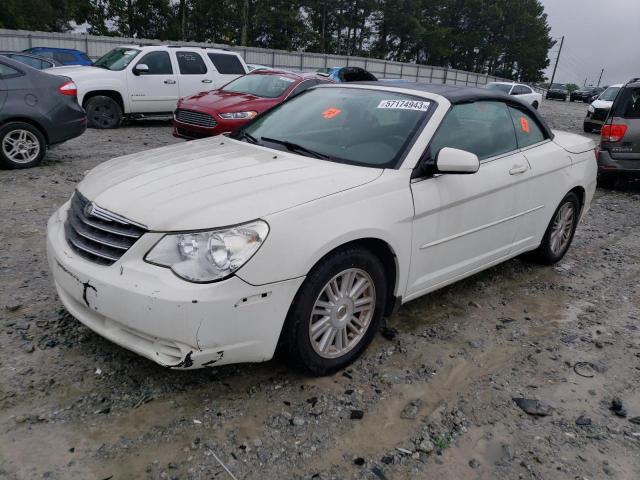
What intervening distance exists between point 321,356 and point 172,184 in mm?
1238

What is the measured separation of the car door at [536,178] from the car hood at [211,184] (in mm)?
1596

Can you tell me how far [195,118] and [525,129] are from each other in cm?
637

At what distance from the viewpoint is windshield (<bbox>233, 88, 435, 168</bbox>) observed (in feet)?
11.4

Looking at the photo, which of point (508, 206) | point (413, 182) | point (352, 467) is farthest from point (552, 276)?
point (352, 467)

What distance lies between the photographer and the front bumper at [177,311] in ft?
8.18

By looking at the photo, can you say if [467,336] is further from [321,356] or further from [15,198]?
[15,198]

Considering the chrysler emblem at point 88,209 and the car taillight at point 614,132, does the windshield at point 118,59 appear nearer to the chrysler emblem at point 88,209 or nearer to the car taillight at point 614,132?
the car taillight at point 614,132

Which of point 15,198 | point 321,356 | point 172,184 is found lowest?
point 15,198

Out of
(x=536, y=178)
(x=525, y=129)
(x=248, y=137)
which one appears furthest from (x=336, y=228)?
(x=525, y=129)

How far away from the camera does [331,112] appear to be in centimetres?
394

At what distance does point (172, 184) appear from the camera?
2.96m

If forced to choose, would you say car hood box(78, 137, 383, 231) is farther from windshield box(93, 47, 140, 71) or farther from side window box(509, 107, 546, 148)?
windshield box(93, 47, 140, 71)

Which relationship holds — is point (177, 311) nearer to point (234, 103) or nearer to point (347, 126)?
point (347, 126)

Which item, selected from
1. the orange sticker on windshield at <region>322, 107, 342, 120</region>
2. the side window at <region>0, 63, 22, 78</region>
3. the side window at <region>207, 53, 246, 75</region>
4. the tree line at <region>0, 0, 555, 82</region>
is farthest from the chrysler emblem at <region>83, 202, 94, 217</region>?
the tree line at <region>0, 0, 555, 82</region>
